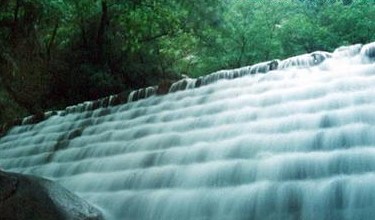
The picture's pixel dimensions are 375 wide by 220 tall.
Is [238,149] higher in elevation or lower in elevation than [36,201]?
lower

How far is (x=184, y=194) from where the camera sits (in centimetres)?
519

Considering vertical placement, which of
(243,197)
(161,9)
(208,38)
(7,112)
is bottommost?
(7,112)

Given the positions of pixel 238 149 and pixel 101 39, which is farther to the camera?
pixel 101 39

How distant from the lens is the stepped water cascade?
4398 millimetres

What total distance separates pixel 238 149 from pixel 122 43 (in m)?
9.55

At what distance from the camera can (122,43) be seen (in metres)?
14.5

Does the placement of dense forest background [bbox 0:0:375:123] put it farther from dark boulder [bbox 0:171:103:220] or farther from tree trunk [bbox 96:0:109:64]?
dark boulder [bbox 0:171:103:220]

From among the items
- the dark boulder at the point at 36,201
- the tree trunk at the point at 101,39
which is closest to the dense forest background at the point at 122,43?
the tree trunk at the point at 101,39

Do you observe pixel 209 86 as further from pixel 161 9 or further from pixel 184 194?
pixel 161 9

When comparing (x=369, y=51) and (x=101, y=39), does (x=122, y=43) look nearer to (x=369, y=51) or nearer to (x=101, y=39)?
(x=101, y=39)

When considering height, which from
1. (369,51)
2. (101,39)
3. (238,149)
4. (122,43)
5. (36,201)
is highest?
(369,51)

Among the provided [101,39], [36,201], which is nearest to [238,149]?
[36,201]

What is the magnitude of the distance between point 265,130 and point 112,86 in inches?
341

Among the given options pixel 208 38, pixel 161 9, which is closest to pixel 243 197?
pixel 161 9
